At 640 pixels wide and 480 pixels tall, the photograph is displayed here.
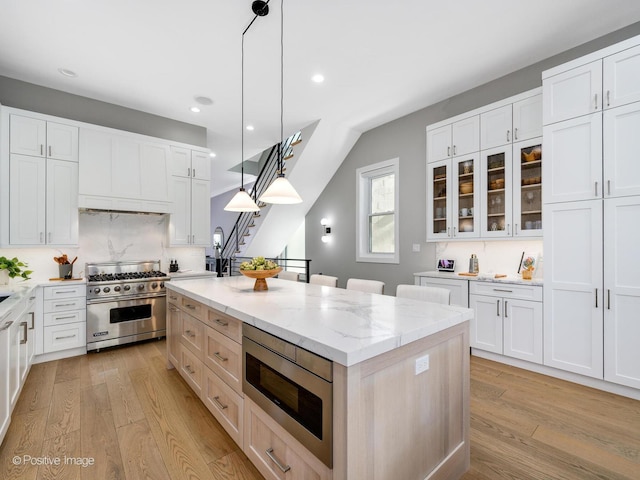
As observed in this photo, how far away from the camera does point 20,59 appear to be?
10.5 feet

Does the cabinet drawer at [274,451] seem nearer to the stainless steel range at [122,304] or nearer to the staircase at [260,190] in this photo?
the stainless steel range at [122,304]

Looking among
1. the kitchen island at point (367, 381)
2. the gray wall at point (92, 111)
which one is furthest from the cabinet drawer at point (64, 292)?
the kitchen island at point (367, 381)

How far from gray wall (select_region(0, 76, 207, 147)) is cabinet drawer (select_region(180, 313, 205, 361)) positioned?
10.6ft

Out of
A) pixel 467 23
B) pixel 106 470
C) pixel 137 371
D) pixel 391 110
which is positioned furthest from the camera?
pixel 391 110

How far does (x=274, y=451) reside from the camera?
4.98 feet

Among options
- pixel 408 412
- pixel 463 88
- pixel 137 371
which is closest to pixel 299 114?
pixel 463 88

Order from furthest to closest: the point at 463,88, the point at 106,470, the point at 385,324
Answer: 1. the point at 463,88
2. the point at 106,470
3. the point at 385,324

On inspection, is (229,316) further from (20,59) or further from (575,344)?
(20,59)

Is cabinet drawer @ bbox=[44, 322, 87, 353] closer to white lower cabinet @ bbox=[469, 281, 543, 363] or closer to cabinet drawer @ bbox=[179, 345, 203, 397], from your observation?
cabinet drawer @ bbox=[179, 345, 203, 397]

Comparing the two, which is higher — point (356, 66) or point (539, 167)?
point (356, 66)

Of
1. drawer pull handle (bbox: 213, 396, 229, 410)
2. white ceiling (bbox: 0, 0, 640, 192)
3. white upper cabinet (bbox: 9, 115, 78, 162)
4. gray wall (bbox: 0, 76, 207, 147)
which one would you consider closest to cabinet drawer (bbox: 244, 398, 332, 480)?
drawer pull handle (bbox: 213, 396, 229, 410)

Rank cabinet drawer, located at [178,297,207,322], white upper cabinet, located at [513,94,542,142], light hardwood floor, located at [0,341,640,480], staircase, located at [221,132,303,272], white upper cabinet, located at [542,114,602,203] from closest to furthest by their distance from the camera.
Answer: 1. light hardwood floor, located at [0,341,640,480]
2. cabinet drawer, located at [178,297,207,322]
3. white upper cabinet, located at [542,114,602,203]
4. white upper cabinet, located at [513,94,542,142]
5. staircase, located at [221,132,303,272]

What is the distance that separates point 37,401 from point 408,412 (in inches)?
121

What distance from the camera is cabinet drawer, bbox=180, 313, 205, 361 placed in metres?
2.37
